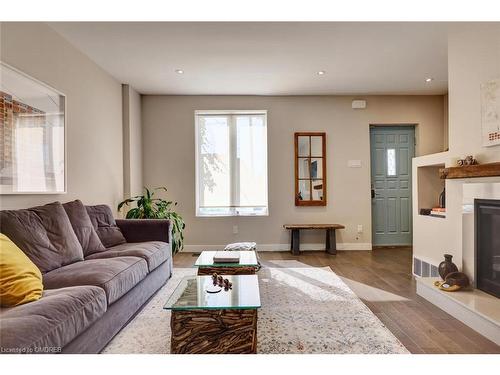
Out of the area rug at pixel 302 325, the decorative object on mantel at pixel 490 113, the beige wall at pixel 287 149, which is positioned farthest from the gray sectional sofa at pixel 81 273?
the decorative object on mantel at pixel 490 113

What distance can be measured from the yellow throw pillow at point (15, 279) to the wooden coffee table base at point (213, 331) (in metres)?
0.78

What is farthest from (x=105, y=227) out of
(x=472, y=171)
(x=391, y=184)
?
(x=391, y=184)

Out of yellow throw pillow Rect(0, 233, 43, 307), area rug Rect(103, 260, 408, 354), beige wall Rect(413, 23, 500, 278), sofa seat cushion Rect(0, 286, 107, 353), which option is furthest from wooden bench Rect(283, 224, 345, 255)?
yellow throw pillow Rect(0, 233, 43, 307)

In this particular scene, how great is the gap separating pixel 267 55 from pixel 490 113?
90.4 inches

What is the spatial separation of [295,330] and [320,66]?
10.6 ft

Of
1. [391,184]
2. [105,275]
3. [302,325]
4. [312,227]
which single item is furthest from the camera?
[391,184]

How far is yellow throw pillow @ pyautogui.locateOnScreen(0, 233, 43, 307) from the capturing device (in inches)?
66.6

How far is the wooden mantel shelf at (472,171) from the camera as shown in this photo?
8.19 feet

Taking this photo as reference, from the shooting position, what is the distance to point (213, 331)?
1899 mm

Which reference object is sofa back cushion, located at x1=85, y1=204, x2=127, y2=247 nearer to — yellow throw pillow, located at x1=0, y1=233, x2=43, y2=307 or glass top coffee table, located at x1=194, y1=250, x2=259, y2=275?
glass top coffee table, located at x1=194, y1=250, x2=259, y2=275

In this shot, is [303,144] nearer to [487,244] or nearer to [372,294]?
[372,294]

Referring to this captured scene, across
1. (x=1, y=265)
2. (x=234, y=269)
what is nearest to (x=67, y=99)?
(x=1, y=265)

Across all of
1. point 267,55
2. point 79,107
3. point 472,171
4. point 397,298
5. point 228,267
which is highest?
point 267,55

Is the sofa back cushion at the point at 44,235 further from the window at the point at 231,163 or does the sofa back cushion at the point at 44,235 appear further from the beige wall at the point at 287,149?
the window at the point at 231,163
